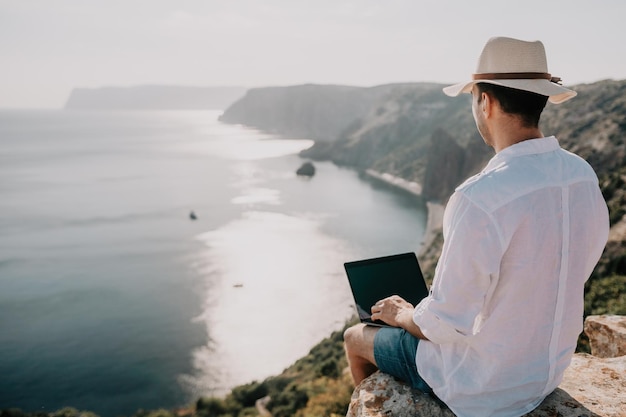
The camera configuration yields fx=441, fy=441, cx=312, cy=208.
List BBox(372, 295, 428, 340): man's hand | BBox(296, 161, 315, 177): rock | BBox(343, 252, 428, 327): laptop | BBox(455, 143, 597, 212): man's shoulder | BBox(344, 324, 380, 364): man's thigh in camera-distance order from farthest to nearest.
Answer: BBox(296, 161, 315, 177): rock < BBox(343, 252, 428, 327): laptop < BBox(344, 324, 380, 364): man's thigh < BBox(372, 295, 428, 340): man's hand < BBox(455, 143, 597, 212): man's shoulder

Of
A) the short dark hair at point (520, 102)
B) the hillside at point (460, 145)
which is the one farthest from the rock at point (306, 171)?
the short dark hair at point (520, 102)

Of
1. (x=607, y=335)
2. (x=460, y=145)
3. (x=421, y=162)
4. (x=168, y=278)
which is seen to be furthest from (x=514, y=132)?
(x=421, y=162)

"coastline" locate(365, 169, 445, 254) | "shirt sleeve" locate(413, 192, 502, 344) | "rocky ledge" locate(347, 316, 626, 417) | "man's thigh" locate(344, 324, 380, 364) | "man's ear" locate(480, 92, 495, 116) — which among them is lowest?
"coastline" locate(365, 169, 445, 254)

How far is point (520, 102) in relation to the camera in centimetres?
213

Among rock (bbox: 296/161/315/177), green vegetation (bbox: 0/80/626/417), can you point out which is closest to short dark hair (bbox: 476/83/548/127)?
green vegetation (bbox: 0/80/626/417)

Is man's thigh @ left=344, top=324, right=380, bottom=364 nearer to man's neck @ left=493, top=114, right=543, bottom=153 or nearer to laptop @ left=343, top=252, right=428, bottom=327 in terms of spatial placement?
laptop @ left=343, top=252, right=428, bottom=327

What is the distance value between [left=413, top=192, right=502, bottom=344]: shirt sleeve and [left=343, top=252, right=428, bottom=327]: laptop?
3.34ft

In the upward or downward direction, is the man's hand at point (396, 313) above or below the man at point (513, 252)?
below

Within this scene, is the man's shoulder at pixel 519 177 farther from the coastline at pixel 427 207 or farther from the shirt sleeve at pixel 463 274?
the coastline at pixel 427 207

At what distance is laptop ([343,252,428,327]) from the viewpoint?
3.26 meters

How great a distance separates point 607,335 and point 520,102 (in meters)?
3.44

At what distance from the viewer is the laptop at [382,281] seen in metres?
3.26

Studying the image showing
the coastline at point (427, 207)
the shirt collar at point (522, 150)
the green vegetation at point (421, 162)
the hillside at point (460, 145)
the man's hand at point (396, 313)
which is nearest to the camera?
the shirt collar at point (522, 150)

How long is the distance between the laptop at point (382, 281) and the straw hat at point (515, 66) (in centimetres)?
152
